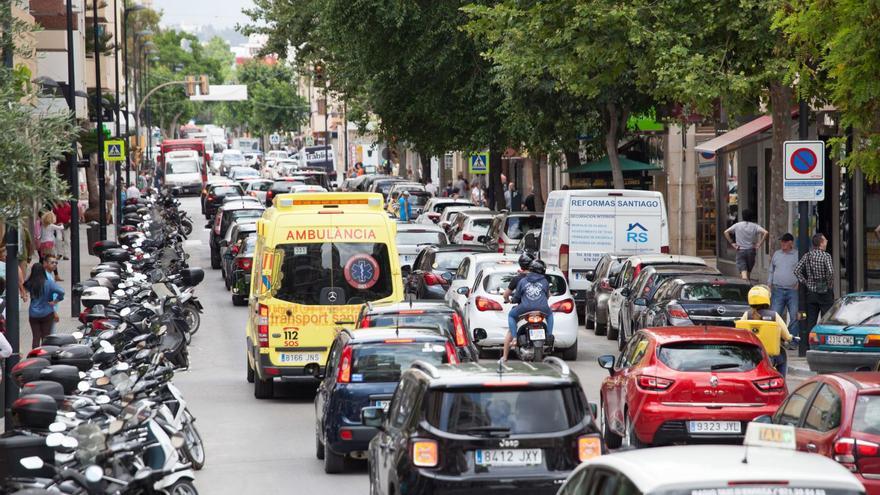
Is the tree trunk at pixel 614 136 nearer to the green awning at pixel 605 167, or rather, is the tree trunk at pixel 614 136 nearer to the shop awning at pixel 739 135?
the shop awning at pixel 739 135

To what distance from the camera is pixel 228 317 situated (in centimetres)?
3128

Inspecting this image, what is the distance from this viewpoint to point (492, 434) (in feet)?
33.5

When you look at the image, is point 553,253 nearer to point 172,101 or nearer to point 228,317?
point 228,317

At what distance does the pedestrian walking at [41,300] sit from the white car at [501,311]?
5.96m

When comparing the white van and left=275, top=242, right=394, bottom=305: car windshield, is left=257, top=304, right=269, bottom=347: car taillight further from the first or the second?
the white van

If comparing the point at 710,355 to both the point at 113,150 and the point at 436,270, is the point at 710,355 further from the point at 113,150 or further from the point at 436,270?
the point at 113,150

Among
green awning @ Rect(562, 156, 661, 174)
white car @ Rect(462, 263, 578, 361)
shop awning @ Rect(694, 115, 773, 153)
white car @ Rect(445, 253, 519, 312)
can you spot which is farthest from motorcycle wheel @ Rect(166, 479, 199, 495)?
green awning @ Rect(562, 156, 661, 174)

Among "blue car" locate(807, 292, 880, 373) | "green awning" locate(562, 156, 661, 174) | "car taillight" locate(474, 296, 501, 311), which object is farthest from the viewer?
"green awning" locate(562, 156, 661, 174)

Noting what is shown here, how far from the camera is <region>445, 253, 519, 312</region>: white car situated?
24.8 m

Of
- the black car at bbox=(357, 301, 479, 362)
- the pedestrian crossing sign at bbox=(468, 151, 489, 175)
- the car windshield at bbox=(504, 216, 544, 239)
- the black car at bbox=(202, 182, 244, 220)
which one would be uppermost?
the pedestrian crossing sign at bbox=(468, 151, 489, 175)

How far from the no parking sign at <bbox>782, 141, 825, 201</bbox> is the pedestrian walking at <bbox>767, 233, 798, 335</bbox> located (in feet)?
5.05

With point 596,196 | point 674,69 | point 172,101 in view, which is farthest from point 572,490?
point 172,101

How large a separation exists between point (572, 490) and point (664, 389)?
7489 millimetres

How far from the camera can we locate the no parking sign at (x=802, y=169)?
2269cm
